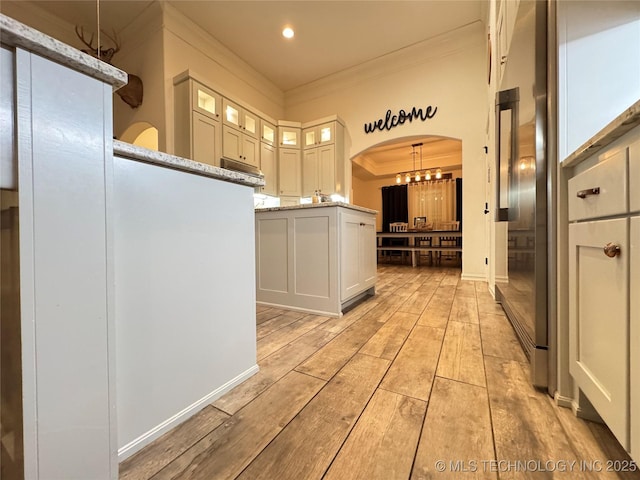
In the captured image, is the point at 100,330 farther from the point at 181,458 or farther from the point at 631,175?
the point at 631,175

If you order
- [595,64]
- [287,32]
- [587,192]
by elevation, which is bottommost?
[587,192]

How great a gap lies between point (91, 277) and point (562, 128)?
60.3 inches

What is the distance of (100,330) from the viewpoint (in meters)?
0.61

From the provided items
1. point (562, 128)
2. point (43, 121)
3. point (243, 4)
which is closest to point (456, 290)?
point (562, 128)

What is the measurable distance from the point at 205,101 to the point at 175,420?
395 centimetres

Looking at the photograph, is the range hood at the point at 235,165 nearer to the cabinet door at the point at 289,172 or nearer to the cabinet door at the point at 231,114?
the cabinet door at the point at 231,114

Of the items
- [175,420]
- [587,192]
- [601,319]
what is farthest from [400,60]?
[175,420]

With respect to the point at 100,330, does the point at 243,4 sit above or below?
above

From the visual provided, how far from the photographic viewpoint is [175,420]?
87 cm

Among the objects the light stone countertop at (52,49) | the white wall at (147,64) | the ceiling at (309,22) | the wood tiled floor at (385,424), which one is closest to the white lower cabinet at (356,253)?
the wood tiled floor at (385,424)

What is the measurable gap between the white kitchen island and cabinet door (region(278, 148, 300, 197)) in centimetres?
269

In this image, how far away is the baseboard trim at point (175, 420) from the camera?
75cm

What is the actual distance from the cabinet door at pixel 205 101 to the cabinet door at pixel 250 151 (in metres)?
0.57

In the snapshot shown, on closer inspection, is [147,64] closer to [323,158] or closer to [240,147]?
[240,147]
